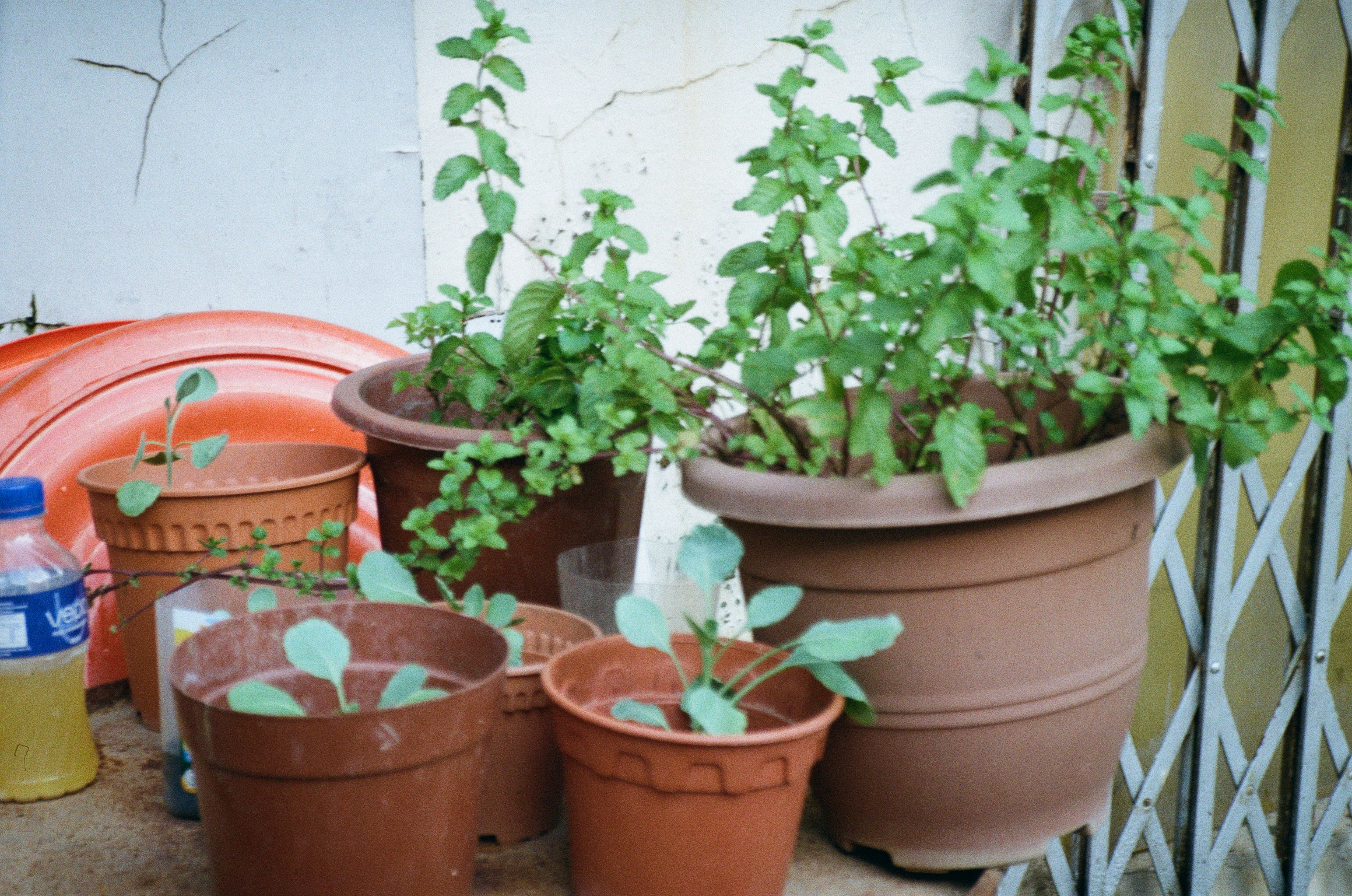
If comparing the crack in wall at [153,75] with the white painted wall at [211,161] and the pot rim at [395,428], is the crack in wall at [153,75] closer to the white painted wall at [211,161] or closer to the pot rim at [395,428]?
the white painted wall at [211,161]

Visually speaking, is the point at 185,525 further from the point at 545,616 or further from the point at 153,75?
the point at 153,75

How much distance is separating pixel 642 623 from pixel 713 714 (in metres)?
0.09

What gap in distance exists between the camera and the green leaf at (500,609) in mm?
885

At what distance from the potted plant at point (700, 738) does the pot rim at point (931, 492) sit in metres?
0.04

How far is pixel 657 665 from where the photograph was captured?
841 mm

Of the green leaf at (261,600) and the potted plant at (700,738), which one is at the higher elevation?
the green leaf at (261,600)

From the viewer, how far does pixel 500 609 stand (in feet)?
2.91

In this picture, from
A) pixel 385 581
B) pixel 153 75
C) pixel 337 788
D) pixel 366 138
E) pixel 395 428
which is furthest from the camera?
pixel 366 138

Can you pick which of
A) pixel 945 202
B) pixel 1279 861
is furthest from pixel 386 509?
pixel 1279 861

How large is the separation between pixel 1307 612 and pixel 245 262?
2077 mm

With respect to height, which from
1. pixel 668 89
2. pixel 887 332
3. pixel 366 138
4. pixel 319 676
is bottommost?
pixel 319 676

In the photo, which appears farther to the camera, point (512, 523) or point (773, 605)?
point (512, 523)

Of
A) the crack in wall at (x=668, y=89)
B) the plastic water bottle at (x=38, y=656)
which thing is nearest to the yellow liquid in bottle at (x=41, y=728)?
the plastic water bottle at (x=38, y=656)

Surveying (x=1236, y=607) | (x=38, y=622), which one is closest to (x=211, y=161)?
(x=38, y=622)
